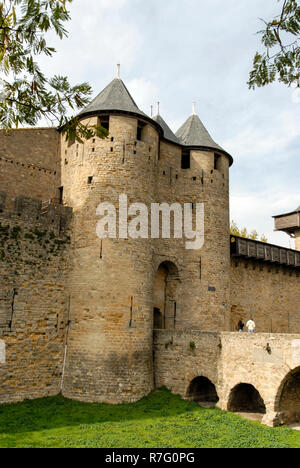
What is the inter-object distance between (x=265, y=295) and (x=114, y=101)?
12.8m

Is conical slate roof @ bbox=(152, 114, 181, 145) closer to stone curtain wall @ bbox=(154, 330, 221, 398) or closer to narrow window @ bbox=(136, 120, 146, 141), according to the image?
narrow window @ bbox=(136, 120, 146, 141)

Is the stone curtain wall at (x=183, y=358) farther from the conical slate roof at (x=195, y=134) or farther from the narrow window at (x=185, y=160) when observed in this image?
the conical slate roof at (x=195, y=134)

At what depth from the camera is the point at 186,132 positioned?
65.9 feet

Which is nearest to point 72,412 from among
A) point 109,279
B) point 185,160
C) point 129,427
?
point 129,427

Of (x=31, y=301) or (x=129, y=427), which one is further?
(x=31, y=301)

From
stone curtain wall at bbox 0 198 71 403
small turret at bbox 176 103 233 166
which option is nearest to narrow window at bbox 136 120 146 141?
small turret at bbox 176 103 233 166

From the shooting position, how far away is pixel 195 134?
64.5ft

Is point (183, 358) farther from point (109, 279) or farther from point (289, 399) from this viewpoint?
point (109, 279)

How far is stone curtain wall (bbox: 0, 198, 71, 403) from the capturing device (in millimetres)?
12852

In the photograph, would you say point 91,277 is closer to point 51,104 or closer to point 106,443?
point 106,443

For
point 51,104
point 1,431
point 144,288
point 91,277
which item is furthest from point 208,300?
point 51,104

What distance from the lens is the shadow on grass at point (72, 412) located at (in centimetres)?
1121

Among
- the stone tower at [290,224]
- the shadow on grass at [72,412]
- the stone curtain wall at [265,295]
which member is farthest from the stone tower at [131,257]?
the stone tower at [290,224]

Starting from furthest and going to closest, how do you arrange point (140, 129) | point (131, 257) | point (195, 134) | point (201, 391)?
point (195, 134) → point (140, 129) → point (201, 391) → point (131, 257)
